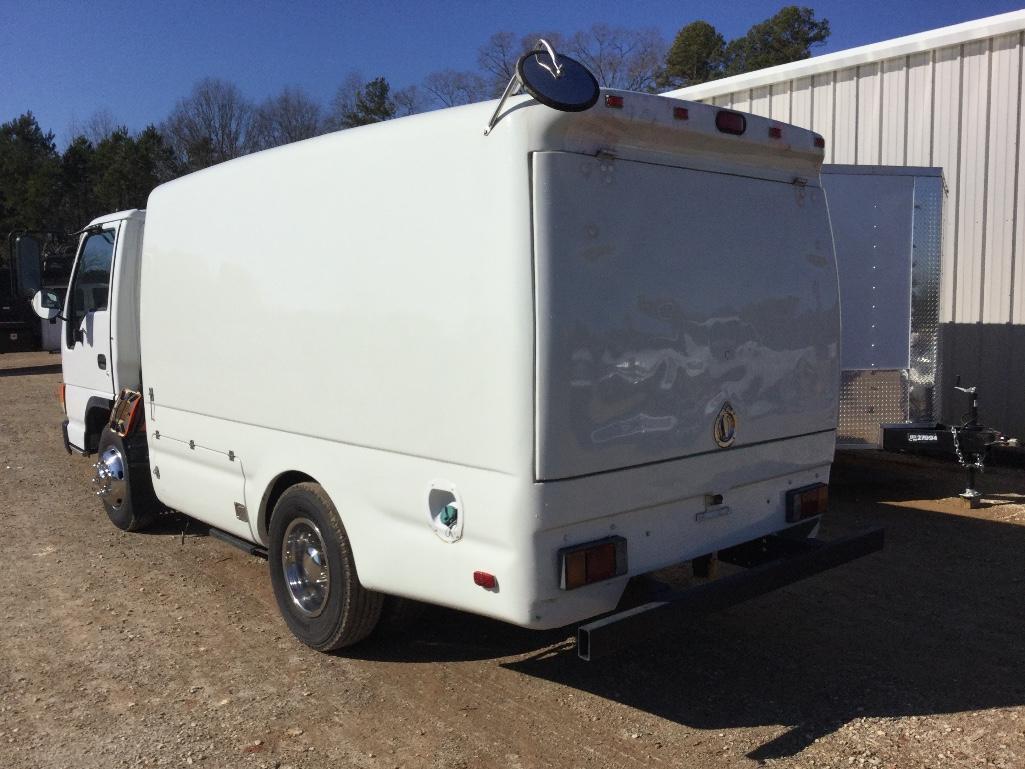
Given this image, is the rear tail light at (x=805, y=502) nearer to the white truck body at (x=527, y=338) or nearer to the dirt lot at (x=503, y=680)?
the white truck body at (x=527, y=338)

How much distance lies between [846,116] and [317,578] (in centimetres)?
880

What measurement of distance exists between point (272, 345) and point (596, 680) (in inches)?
93.0

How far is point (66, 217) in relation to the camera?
136 ft

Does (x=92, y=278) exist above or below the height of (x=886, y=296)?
above

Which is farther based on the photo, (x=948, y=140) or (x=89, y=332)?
(x=948, y=140)

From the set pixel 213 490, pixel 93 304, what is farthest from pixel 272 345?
pixel 93 304

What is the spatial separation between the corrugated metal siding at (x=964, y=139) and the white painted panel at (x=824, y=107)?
9 centimetres

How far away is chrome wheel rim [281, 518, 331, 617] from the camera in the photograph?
4738 mm

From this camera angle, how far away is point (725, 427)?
14.1 feet

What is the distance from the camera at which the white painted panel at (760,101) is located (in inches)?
459

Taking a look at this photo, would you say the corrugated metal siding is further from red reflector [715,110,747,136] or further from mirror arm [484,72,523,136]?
mirror arm [484,72,523,136]

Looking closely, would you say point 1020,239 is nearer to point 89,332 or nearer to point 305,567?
point 305,567

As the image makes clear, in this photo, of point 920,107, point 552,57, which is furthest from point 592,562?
point 920,107

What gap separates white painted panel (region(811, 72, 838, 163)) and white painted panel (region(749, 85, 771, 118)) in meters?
0.65
